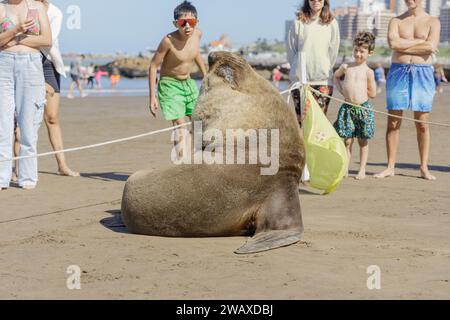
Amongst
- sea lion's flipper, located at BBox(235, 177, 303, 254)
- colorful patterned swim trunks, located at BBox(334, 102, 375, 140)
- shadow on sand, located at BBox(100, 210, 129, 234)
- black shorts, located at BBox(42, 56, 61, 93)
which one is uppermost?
black shorts, located at BBox(42, 56, 61, 93)

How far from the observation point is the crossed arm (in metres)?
9.20

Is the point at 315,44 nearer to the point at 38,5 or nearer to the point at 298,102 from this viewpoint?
the point at 298,102

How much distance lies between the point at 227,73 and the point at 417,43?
375 centimetres

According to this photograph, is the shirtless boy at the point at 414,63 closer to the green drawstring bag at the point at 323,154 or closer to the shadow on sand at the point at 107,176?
the green drawstring bag at the point at 323,154

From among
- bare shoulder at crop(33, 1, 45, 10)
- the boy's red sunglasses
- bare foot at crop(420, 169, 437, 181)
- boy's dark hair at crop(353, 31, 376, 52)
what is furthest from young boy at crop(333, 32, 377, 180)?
bare shoulder at crop(33, 1, 45, 10)

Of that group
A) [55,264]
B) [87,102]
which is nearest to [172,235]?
[55,264]

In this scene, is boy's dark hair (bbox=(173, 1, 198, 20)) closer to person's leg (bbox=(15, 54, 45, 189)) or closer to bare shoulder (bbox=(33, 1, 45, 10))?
bare shoulder (bbox=(33, 1, 45, 10))

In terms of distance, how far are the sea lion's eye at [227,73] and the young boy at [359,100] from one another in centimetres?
344

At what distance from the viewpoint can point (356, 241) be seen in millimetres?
5902

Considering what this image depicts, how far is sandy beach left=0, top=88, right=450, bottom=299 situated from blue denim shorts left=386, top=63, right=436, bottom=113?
0.89 m

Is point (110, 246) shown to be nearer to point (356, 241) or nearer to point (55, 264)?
point (55, 264)

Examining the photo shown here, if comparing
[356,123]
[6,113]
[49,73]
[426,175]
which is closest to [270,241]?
[6,113]

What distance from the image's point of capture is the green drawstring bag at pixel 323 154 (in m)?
7.61
